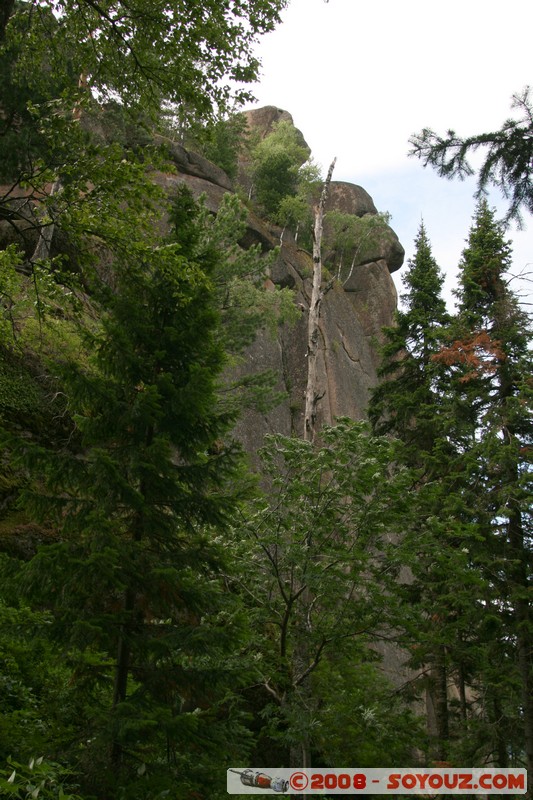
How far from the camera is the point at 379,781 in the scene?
32.3 ft

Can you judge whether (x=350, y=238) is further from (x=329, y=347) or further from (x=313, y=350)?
(x=313, y=350)

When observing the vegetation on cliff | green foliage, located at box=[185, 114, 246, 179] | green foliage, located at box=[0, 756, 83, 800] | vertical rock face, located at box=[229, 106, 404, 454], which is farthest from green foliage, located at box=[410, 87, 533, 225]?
green foliage, located at box=[185, 114, 246, 179]

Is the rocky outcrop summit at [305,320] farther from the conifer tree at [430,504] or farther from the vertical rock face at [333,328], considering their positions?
the conifer tree at [430,504]

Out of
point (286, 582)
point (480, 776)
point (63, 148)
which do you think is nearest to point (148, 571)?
point (286, 582)

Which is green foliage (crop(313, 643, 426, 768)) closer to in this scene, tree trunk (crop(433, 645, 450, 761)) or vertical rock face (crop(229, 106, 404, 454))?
tree trunk (crop(433, 645, 450, 761))

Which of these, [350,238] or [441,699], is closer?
[441,699]

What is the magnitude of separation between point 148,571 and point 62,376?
213 cm

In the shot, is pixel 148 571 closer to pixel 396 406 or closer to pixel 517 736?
pixel 517 736

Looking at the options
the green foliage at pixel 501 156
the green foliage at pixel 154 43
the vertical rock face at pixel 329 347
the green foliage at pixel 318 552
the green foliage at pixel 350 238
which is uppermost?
the green foliage at pixel 350 238

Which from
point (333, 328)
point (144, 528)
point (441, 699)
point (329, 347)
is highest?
point (333, 328)

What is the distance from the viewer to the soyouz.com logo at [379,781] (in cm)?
760

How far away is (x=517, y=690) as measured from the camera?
11586 mm

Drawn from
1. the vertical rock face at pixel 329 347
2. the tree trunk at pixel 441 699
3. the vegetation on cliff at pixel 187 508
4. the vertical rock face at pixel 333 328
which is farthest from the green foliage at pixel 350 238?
the tree trunk at pixel 441 699

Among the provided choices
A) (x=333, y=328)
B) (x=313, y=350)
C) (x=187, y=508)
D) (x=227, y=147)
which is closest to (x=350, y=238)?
(x=333, y=328)
